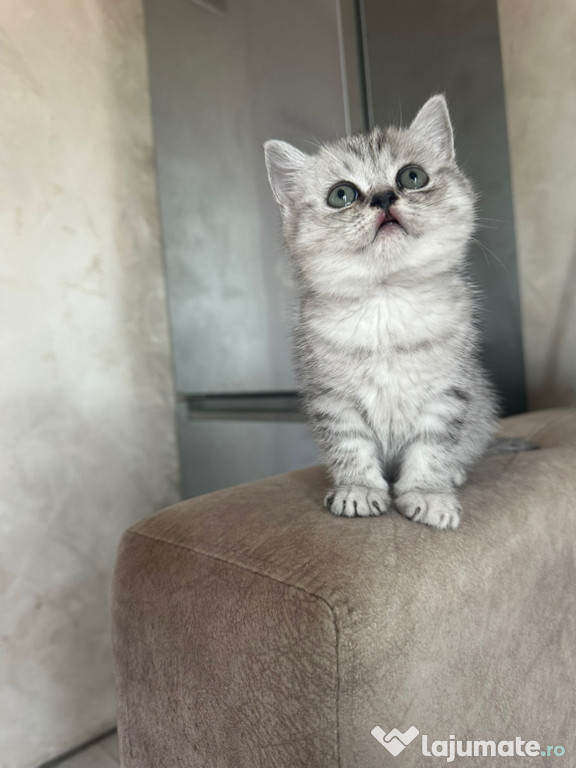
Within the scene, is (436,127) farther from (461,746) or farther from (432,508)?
(461,746)

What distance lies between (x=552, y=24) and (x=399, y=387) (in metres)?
1.10

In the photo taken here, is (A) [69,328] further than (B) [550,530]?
Yes

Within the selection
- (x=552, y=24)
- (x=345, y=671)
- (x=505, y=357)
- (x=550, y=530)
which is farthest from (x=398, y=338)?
(x=552, y=24)

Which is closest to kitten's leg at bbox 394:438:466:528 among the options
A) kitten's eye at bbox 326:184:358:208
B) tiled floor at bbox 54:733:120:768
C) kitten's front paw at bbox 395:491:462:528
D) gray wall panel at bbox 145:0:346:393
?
kitten's front paw at bbox 395:491:462:528

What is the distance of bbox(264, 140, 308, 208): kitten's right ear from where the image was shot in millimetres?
971

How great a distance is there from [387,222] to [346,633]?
556mm

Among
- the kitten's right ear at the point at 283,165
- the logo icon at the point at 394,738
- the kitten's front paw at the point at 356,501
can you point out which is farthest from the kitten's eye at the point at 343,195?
the logo icon at the point at 394,738

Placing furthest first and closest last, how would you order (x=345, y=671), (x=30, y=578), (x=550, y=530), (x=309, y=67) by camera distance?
(x=30, y=578), (x=309, y=67), (x=550, y=530), (x=345, y=671)

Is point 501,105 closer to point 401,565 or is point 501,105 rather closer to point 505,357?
point 505,357

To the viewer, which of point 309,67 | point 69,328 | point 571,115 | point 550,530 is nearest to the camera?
point 550,530

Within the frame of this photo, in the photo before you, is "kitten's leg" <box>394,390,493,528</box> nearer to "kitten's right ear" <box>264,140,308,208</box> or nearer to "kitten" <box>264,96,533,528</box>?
"kitten" <box>264,96,533,528</box>

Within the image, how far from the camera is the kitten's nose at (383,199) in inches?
32.4

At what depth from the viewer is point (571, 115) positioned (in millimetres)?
1347

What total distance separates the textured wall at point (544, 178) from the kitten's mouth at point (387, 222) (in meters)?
0.77
